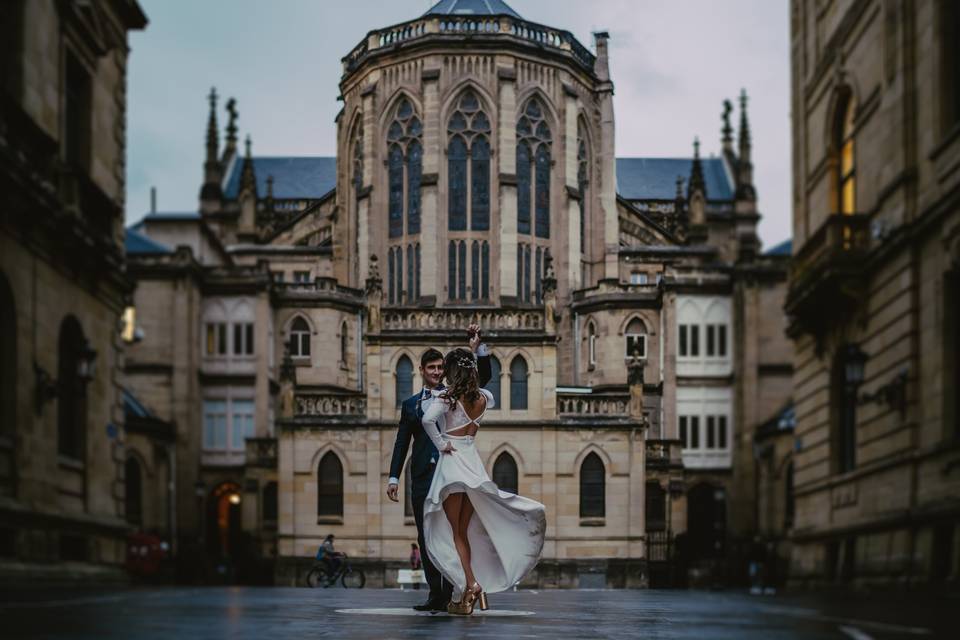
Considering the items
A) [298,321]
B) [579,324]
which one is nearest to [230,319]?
[298,321]

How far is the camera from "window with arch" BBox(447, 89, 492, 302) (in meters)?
65.3

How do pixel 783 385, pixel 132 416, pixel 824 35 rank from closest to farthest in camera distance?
pixel 824 35 < pixel 132 416 < pixel 783 385

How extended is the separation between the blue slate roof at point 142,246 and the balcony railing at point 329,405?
12738 millimetres

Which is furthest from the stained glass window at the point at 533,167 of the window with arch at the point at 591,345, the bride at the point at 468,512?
the bride at the point at 468,512

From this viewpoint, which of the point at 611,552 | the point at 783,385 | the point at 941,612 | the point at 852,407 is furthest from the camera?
the point at 783,385

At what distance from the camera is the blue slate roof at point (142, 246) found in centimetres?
5912

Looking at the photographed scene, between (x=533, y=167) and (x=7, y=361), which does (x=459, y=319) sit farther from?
(x=7, y=361)

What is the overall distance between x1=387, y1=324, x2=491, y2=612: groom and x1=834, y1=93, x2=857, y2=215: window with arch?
58.5ft

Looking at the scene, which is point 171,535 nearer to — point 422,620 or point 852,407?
point 852,407

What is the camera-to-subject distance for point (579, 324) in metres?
64.6

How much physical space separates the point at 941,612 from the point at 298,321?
171 ft

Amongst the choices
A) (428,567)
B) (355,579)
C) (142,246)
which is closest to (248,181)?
(142,246)

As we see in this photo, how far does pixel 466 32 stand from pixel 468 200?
7.89 meters

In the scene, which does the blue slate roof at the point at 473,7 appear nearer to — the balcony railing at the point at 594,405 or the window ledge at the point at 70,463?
the balcony railing at the point at 594,405
